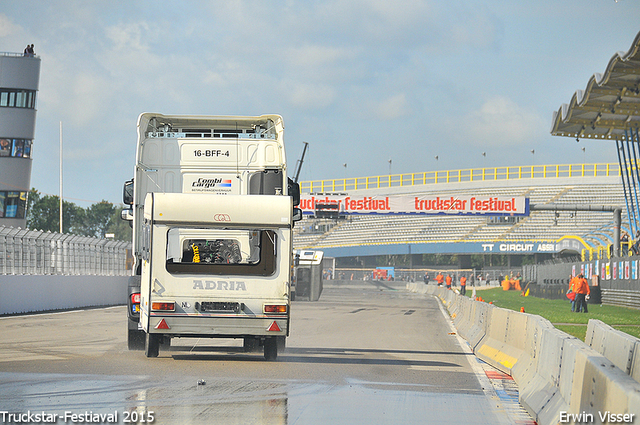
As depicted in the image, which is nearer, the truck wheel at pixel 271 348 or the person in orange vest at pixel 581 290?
the truck wheel at pixel 271 348

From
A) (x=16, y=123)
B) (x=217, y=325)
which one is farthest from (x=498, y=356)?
(x=16, y=123)

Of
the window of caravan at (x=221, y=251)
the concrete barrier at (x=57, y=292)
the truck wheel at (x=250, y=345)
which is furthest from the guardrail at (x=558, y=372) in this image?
the concrete barrier at (x=57, y=292)

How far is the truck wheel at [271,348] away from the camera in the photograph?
1277 centimetres

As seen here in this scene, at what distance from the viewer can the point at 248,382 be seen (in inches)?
401

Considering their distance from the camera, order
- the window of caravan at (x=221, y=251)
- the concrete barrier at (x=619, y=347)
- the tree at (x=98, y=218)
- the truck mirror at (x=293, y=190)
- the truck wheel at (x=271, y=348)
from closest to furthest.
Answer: the concrete barrier at (x=619, y=347)
the window of caravan at (x=221, y=251)
the truck wheel at (x=271, y=348)
the truck mirror at (x=293, y=190)
the tree at (x=98, y=218)

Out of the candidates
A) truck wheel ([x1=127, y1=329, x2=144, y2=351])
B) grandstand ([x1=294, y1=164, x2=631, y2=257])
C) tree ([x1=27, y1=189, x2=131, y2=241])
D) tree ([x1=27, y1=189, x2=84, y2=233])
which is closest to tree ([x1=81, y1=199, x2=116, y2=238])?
tree ([x1=27, y1=189, x2=131, y2=241])

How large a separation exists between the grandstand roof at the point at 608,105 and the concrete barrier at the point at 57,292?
841 inches

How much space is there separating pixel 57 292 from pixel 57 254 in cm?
137

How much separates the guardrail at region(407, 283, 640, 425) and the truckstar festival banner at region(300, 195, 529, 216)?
117 ft

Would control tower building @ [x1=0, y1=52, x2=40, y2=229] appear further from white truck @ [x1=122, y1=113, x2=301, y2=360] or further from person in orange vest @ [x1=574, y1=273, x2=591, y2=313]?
white truck @ [x1=122, y1=113, x2=301, y2=360]

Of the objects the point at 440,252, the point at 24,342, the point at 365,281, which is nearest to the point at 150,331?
the point at 24,342

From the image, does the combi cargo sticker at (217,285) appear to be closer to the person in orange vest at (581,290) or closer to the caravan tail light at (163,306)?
the caravan tail light at (163,306)

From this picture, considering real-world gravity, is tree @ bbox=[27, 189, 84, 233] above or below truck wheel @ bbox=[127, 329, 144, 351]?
above

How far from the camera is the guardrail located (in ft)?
17.2
